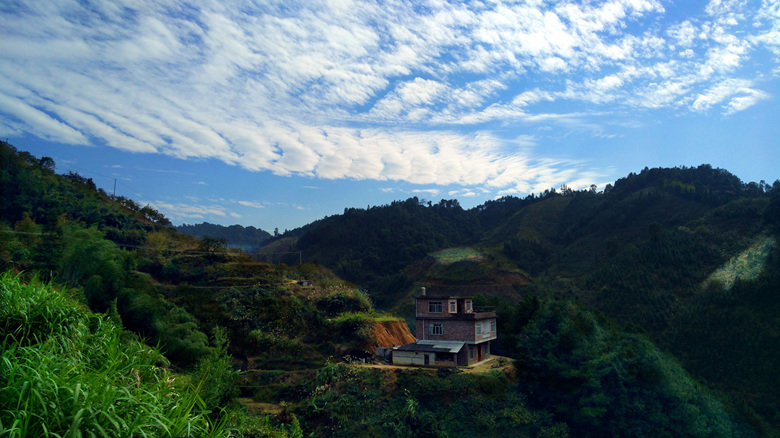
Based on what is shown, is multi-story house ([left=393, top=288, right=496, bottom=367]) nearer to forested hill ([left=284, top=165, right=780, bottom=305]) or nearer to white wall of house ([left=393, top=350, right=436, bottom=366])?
white wall of house ([left=393, top=350, right=436, bottom=366])

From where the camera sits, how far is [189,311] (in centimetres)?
2894

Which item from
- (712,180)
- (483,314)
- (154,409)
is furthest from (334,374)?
(712,180)

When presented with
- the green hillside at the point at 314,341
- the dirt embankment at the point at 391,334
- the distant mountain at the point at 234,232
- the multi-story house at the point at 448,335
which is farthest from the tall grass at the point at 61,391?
the distant mountain at the point at 234,232

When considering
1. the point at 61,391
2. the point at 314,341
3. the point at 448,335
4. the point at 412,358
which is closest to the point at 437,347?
the point at 412,358

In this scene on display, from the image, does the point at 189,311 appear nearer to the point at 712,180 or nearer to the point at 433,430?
the point at 433,430

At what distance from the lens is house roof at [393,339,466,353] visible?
2692 cm

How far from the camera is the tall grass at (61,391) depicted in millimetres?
4673

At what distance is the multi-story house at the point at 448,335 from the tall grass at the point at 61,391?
21.2 m

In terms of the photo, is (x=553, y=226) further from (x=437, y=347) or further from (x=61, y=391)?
(x=61, y=391)

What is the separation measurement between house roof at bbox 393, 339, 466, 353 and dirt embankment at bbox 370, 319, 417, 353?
226 cm

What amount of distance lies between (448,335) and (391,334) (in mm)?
4771

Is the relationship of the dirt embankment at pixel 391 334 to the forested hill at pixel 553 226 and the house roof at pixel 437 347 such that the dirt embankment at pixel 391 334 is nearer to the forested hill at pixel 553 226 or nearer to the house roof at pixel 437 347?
the house roof at pixel 437 347

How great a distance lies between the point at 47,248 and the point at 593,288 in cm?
4977

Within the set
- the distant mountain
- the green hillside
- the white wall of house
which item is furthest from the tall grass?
the distant mountain
